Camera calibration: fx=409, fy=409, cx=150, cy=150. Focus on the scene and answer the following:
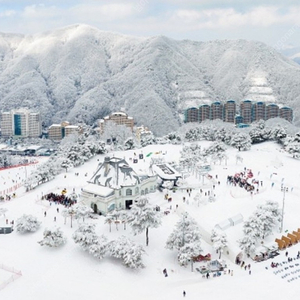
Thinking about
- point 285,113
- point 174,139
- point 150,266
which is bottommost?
point 150,266

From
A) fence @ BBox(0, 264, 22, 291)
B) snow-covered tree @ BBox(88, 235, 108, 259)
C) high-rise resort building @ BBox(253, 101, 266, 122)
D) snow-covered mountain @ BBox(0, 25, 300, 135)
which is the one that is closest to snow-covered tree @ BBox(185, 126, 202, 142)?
high-rise resort building @ BBox(253, 101, 266, 122)

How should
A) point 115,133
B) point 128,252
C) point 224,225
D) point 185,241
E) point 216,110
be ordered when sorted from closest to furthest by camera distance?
point 128,252 → point 185,241 → point 224,225 → point 115,133 → point 216,110

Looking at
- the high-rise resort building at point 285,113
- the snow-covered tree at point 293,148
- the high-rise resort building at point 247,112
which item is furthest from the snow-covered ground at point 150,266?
the high-rise resort building at point 247,112

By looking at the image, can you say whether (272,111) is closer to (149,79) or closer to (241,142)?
A: (241,142)

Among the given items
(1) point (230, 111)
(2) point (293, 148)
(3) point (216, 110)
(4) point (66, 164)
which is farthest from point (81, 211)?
(1) point (230, 111)

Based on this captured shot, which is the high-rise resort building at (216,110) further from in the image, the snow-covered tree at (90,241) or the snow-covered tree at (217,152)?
the snow-covered tree at (90,241)

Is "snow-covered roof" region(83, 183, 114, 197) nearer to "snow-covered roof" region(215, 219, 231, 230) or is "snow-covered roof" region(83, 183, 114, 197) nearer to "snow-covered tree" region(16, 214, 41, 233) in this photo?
"snow-covered tree" region(16, 214, 41, 233)

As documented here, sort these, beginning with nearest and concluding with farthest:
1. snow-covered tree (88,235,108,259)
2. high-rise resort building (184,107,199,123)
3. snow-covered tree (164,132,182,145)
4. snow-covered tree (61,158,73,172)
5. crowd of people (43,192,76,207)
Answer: snow-covered tree (88,235,108,259), crowd of people (43,192,76,207), snow-covered tree (61,158,73,172), snow-covered tree (164,132,182,145), high-rise resort building (184,107,199,123)
